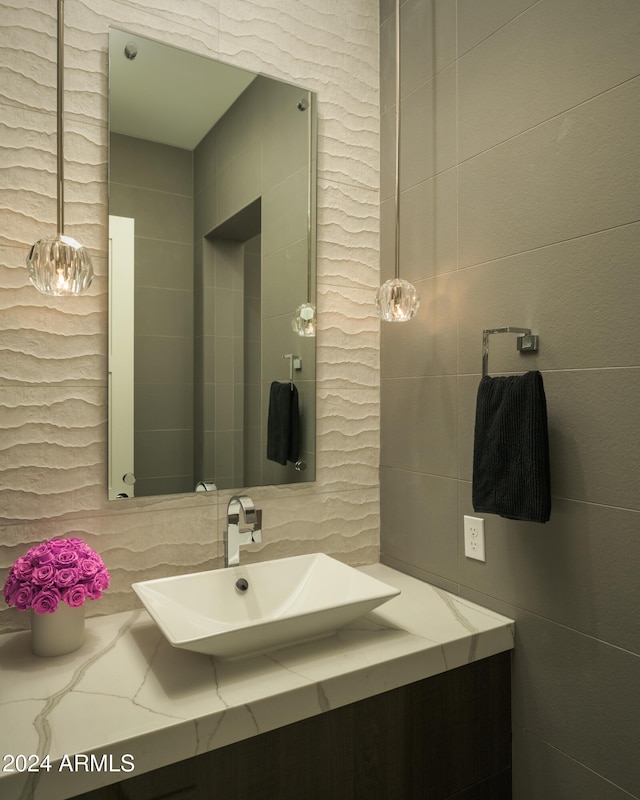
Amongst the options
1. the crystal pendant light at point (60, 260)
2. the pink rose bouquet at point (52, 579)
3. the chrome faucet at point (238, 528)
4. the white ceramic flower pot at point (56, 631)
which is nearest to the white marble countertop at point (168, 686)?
the white ceramic flower pot at point (56, 631)

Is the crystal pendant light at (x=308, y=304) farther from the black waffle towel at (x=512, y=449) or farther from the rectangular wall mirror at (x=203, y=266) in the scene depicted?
the black waffle towel at (x=512, y=449)

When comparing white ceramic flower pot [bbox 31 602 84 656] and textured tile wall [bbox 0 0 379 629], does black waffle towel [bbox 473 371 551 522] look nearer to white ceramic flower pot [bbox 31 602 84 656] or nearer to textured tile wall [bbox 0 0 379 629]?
textured tile wall [bbox 0 0 379 629]

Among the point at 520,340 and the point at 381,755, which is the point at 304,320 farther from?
the point at 381,755

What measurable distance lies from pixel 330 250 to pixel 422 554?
3.22ft

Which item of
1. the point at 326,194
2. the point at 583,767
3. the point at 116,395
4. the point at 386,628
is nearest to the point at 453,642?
the point at 386,628

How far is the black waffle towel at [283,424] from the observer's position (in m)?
1.64

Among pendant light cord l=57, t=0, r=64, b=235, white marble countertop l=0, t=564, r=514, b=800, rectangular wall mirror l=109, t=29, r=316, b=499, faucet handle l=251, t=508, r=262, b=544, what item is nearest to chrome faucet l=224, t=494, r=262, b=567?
faucet handle l=251, t=508, r=262, b=544

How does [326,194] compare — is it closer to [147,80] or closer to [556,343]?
[147,80]

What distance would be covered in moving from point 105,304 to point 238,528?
68 cm

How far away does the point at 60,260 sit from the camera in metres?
1.16

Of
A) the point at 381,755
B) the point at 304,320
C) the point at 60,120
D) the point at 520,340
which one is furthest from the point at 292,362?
the point at 381,755

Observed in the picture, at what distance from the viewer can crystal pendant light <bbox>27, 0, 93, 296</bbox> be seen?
3.80 feet

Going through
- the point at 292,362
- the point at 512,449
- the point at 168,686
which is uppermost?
the point at 292,362

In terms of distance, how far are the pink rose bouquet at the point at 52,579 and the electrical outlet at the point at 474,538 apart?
0.91 m
